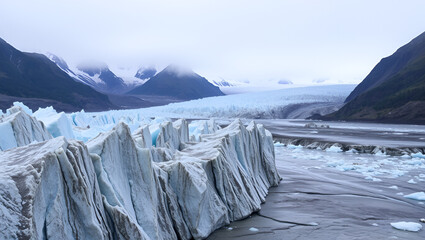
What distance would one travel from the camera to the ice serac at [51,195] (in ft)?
11.7

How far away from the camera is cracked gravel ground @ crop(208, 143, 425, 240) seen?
303 inches

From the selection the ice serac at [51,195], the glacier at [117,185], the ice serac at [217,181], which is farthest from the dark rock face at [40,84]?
the ice serac at [51,195]

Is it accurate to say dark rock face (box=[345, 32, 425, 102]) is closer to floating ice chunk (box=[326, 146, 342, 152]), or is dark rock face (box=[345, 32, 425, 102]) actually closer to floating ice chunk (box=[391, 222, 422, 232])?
floating ice chunk (box=[326, 146, 342, 152])

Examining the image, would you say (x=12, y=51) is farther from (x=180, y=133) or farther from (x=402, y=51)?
(x=180, y=133)

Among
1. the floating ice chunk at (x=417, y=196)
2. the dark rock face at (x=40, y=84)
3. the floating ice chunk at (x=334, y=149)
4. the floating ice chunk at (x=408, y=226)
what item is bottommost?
the floating ice chunk at (x=334, y=149)

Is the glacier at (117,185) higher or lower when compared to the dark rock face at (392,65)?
lower

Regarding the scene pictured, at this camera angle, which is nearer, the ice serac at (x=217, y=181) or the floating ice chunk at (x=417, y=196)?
the ice serac at (x=217, y=181)

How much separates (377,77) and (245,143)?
8869 cm

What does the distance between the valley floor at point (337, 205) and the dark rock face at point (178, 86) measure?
152688mm

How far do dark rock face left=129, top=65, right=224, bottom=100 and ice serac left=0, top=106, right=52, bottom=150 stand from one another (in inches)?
6242

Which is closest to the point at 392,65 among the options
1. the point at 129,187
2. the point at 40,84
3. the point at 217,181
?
the point at 217,181

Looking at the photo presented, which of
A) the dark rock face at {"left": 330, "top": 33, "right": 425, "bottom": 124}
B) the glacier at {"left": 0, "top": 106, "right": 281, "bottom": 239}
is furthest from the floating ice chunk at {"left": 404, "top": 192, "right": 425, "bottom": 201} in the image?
the dark rock face at {"left": 330, "top": 33, "right": 425, "bottom": 124}

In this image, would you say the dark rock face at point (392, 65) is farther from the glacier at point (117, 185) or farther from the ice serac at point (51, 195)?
the ice serac at point (51, 195)

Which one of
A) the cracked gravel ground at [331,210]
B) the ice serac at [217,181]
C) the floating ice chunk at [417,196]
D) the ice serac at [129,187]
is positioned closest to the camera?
the ice serac at [129,187]
